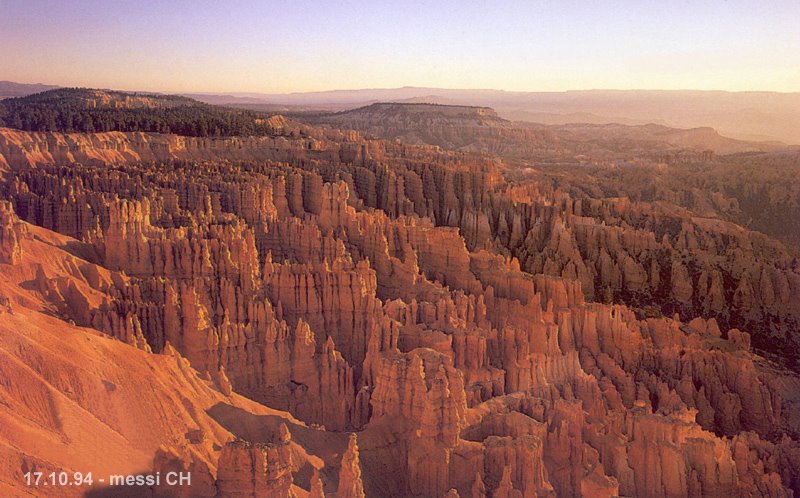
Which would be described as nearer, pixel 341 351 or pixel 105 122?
pixel 341 351

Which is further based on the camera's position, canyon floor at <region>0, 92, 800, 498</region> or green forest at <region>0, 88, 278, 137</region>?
green forest at <region>0, 88, 278, 137</region>

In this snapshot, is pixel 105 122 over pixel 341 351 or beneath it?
over

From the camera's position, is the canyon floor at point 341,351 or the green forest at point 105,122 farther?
the green forest at point 105,122

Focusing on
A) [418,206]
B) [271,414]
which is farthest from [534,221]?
[271,414]

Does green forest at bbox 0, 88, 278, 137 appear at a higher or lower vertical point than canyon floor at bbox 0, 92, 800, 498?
higher

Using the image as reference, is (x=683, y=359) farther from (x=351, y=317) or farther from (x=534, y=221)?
(x=534, y=221)

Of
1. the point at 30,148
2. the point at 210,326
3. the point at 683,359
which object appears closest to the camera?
the point at 210,326

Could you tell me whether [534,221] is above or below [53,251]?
below

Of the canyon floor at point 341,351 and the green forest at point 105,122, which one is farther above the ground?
the green forest at point 105,122
